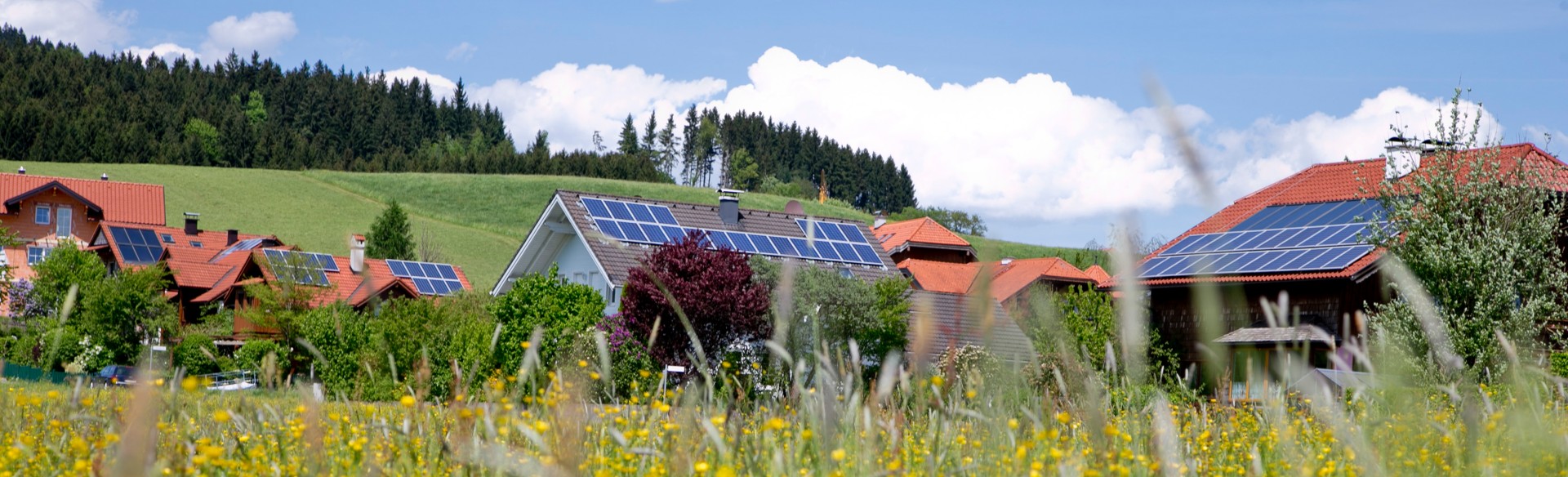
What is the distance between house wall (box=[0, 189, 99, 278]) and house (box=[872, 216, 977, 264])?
130 feet

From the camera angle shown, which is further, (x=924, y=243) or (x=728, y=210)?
(x=924, y=243)

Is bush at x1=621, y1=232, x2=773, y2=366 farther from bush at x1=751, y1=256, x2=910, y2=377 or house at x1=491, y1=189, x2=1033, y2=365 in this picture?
house at x1=491, y1=189, x2=1033, y2=365

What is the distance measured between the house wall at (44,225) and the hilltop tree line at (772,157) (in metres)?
104

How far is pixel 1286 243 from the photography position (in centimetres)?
2875

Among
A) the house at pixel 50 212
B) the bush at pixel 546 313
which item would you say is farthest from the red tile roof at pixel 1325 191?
the house at pixel 50 212

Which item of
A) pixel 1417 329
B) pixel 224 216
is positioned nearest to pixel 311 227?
pixel 224 216

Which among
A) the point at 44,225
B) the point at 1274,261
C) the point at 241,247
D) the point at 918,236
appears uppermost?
the point at 44,225

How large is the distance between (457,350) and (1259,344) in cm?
1706

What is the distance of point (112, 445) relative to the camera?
13.0 feet

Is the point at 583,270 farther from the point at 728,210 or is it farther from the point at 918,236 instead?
the point at 918,236

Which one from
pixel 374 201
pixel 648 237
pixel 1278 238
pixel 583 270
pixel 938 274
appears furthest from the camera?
pixel 374 201

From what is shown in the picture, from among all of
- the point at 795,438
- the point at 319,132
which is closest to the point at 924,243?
the point at 795,438

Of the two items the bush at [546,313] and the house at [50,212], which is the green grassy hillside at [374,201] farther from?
the bush at [546,313]

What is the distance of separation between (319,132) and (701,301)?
5283 inches
